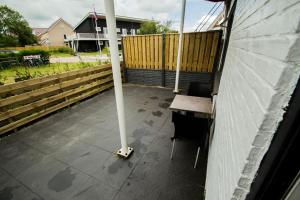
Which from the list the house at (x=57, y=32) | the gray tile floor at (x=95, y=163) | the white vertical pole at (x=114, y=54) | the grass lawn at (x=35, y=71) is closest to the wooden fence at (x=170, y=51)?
the grass lawn at (x=35, y=71)

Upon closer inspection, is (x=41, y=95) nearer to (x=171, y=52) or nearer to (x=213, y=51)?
(x=171, y=52)

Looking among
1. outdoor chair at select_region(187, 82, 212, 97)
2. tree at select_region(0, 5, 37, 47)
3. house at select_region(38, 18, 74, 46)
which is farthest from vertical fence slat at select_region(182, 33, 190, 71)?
house at select_region(38, 18, 74, 46)

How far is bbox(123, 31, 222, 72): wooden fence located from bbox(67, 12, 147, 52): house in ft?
47.9

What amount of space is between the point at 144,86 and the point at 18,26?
3165 centimetres

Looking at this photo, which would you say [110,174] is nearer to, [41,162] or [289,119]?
[41,162]

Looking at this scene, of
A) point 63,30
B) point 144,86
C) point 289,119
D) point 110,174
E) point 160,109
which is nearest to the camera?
point 289,119

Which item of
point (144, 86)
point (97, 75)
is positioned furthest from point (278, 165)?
point (144, 86)

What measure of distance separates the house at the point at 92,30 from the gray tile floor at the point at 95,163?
17682 mm

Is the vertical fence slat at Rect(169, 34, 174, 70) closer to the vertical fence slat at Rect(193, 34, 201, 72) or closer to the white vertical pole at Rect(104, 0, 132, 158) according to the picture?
the vertical fence slat at Rect(193, 34, 201, 72)

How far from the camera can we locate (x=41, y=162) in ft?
7.18

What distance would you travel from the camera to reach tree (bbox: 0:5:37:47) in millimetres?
22938

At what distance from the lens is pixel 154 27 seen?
18.1 m

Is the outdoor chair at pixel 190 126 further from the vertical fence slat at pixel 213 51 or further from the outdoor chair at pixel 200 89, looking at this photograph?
the vertical fence slat at pixel 213 51

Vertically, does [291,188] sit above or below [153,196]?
above
